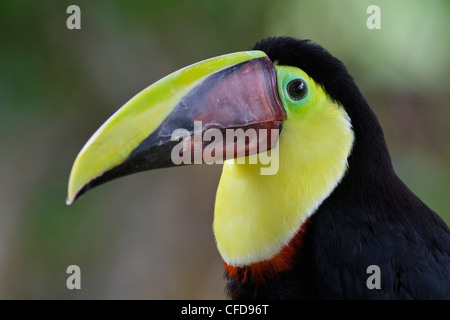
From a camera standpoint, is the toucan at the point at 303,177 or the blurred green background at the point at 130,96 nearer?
the toucan at the point at 303,177

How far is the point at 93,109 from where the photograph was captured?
4461 millimetres

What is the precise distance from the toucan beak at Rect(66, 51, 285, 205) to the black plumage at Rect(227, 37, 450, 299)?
0.16 meters

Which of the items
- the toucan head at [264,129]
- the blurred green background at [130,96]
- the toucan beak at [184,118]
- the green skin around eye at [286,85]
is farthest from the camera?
the blurred green background at [130,96]

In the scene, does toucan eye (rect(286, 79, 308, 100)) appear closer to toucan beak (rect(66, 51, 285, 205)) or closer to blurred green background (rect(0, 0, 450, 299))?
toucan beak (rect(66, 51, 285, 205))

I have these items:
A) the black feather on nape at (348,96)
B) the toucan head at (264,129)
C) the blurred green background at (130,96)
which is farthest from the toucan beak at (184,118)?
the blurred green background at (130,96)

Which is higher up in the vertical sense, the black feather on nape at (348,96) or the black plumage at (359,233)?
the black feather on nape at (348,96)

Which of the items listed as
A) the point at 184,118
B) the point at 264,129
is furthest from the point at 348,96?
the point at 184,118

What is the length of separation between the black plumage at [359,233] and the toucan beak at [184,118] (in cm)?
16

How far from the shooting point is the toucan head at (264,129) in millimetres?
1874

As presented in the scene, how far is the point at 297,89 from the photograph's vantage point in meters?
2.00

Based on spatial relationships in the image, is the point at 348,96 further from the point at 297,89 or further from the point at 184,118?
the point at 184,118

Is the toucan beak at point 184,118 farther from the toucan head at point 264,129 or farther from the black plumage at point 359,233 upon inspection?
the black plumage at point 359,233

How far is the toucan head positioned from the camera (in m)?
1.87
